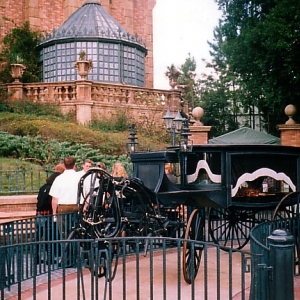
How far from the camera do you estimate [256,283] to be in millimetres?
4379

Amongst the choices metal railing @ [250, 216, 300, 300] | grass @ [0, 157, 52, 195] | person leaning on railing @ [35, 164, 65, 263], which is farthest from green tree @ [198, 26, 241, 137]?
metal railing @ [250, 216, 300, 300]

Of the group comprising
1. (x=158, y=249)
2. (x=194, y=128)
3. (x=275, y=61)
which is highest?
(x=275, y=61)

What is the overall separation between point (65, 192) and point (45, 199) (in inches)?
31.3

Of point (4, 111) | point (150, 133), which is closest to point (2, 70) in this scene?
point (4, 111)

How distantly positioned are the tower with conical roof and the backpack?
1791 cm

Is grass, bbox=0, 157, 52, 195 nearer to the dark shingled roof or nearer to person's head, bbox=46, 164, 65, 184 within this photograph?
person's head, bbox=46, 164, 65, 184

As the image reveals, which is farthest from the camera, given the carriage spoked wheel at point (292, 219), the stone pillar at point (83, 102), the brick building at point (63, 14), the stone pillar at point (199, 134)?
the brick building at point (63, 14)

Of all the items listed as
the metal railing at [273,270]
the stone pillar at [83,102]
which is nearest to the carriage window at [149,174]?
the metal railing at [273,270]

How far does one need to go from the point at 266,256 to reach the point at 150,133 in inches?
672

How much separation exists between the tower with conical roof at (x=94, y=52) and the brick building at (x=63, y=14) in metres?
4.05

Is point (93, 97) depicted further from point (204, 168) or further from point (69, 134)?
point (204, 168)

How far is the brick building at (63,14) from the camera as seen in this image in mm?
30531

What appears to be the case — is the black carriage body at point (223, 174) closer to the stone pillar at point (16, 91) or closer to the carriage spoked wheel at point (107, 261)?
the carriage spoked wheel at point (107, 261)

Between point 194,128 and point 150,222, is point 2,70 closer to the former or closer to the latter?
point 194,128
